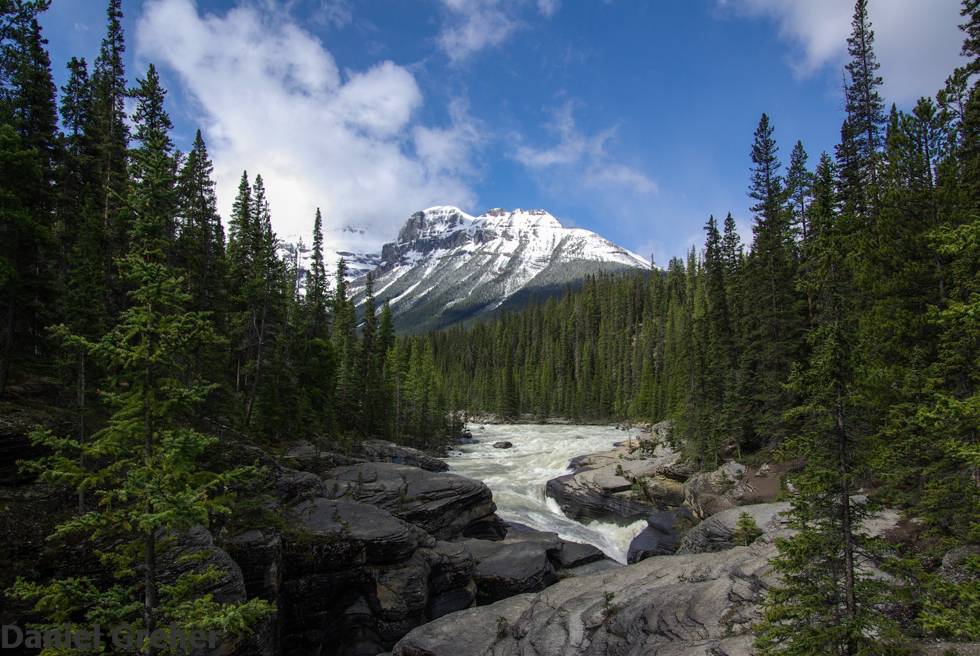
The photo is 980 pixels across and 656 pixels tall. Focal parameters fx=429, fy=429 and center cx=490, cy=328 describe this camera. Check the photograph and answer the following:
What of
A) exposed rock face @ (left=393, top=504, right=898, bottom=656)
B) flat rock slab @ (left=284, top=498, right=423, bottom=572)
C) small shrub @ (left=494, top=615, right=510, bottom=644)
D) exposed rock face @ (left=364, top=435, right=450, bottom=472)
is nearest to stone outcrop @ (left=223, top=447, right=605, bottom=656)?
flat rock slab @ (left=284, top=498, right=423, bottom=572)

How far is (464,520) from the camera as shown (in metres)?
23.8

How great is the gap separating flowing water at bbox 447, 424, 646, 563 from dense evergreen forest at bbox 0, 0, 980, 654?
831 cm

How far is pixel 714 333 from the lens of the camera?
35531mm

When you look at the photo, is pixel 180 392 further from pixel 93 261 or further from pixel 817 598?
pixel 93 261

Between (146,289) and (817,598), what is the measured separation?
1154 centimetres

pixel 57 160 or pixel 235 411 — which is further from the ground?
pixel 57 160

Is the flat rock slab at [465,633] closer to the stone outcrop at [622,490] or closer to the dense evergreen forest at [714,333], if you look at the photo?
the dense evergreen forest at [714,333]

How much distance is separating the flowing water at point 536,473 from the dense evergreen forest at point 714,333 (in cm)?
831

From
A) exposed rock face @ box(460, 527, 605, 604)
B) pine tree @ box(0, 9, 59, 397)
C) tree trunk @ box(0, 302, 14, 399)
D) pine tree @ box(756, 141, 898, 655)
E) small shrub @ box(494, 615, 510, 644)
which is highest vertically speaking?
pine tree @ box(0, 9, 59, 397)

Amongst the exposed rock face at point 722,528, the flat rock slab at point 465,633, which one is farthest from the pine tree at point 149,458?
the exposed rock face at point 722,528

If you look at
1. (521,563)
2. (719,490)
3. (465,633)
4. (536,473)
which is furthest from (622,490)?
(465,633)

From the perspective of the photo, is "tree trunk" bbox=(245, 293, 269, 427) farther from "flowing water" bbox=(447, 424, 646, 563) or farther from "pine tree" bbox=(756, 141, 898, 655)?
"pine tree" bbox=(756, 141, 898, 655)

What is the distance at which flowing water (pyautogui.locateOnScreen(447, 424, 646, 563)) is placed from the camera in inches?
1040

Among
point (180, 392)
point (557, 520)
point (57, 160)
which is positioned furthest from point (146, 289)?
point (557, 520)
